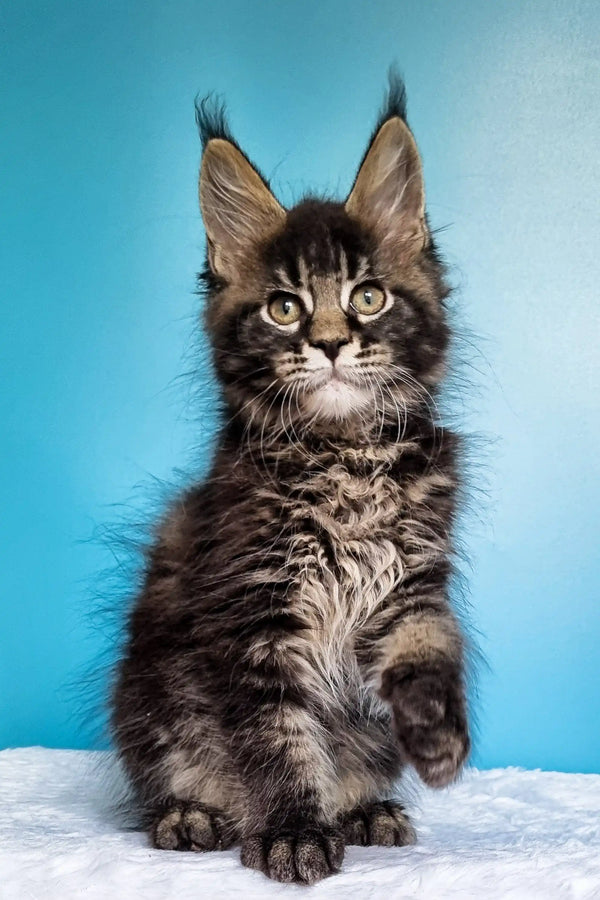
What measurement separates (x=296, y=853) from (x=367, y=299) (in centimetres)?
100

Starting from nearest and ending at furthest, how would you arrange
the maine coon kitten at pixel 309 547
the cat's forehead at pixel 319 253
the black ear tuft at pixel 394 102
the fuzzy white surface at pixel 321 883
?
1. the fuzzy white surface at pixel 321 883
2. the maine coon kitten at pixel 309 547
3. the cat's forehead at pixel 319 253
4. the black ear tuft at pixel 394 102

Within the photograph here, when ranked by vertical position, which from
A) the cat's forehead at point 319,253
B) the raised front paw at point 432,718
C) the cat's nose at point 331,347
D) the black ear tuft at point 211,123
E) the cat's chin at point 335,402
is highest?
the black ear tuft at point 211,123

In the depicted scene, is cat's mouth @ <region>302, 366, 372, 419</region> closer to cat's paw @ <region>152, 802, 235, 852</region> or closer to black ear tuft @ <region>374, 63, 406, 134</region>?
black ear tuft @ <region>374, 63, 406, 134</region>

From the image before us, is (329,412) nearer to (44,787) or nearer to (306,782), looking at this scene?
(306,782)

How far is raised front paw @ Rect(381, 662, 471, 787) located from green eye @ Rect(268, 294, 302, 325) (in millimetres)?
682

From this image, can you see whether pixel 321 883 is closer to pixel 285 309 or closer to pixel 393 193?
pixel 285 309

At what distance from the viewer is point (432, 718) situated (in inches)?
72.2

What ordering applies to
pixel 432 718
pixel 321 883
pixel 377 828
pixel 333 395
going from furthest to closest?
pixel 377 828
pixel 333 395
pixel 432 718
pixel 321 883

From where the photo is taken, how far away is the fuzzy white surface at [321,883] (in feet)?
5.68

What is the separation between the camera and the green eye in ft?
6.59

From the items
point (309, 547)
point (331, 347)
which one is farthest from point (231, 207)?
point (309, 547)

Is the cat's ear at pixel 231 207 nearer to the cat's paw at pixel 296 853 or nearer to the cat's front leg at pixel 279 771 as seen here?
the cat's front leg at pixel 279 771

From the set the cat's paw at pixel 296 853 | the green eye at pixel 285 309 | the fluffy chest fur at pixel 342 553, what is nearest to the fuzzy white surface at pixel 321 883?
the cat's paw at pixel 296 853

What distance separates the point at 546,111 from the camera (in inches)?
126
